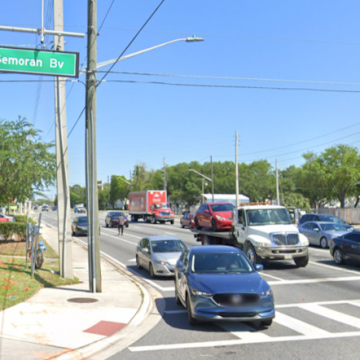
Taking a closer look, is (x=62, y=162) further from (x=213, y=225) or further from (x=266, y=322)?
(x=213, y=225)

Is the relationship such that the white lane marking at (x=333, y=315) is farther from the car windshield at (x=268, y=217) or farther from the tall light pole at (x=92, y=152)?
the car windshield at (x=268, y=217)

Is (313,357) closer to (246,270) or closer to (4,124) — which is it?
(246,270)

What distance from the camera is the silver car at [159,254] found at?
51.0 feet

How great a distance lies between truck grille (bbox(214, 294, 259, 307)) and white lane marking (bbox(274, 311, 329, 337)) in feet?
3.26

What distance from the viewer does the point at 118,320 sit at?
31.3 feet

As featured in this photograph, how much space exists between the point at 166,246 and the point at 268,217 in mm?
4062

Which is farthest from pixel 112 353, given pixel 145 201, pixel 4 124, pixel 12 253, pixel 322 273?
pixel 145 201

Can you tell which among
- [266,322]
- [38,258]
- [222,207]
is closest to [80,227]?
[222,207]

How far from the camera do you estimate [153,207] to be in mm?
55000

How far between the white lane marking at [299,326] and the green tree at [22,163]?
19.2 metres

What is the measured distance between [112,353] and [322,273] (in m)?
10.5

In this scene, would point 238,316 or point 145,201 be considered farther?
point 145,201

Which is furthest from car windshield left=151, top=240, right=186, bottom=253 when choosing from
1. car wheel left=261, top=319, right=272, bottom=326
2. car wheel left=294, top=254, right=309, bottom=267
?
car wheel left=261, top=319, right=272, bottom=326

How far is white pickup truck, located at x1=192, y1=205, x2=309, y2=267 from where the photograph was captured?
16641mm
